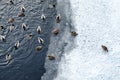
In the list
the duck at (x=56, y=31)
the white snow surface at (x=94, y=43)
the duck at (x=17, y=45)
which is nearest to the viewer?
the white snow surface at (x=94, y=43)

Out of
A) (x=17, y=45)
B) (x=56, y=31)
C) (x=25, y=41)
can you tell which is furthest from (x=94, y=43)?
(x=17, y=45)

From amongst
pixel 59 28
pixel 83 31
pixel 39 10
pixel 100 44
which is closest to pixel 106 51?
pixel 100 44

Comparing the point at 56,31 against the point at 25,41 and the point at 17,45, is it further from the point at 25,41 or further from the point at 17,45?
the point at 17,45

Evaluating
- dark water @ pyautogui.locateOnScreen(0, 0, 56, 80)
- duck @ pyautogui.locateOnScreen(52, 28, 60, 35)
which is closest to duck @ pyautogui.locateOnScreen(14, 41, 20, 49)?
dark water @ pyautogui.locateOnScreen(0, 0, 56, 80)

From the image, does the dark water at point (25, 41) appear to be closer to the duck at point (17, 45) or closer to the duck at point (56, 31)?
the duck at point (17, 45)

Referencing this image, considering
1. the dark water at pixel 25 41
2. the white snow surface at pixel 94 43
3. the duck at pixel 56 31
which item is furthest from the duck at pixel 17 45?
the white snow surface at pixel 94 43

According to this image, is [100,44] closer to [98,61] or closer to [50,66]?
[98,61]

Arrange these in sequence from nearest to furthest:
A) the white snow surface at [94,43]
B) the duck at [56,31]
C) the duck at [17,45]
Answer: the white snow surface at [94,43], the duck at [17,45], the duck at [56,31]
